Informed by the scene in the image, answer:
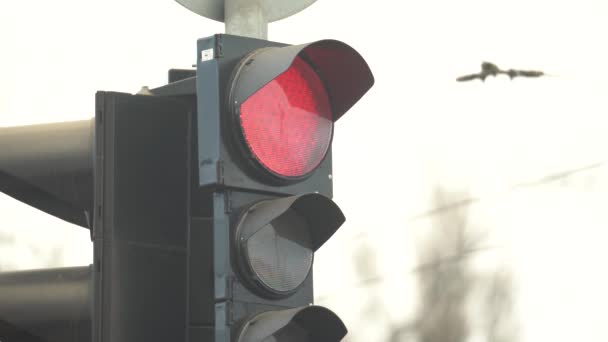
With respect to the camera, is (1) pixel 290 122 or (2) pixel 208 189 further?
(1) pixel 290 122

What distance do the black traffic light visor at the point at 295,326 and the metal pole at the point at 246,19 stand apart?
60cm

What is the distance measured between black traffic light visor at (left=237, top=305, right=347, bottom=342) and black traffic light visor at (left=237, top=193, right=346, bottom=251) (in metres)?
0.16

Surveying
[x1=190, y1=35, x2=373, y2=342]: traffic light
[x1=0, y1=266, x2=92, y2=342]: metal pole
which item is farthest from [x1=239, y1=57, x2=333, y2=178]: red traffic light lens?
[x1=0, y1=266, x2=92, y2=342]: metal pole

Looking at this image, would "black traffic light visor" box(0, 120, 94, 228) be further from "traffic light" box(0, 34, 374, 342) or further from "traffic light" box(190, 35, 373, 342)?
"traffic light" box(190, 35, 373, 342)

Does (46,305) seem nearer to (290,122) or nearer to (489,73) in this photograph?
(290,122)

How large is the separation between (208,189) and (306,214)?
23 cm

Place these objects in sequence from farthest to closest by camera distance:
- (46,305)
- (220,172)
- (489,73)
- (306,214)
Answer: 1. (46,305)
2. (306,214)
3. (220,172)
4. (489,73)

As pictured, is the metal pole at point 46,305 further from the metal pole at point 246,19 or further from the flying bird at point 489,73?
the flying bird at point 489,73

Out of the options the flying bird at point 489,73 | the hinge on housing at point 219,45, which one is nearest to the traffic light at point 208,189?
the hinge on housing at point 219,45

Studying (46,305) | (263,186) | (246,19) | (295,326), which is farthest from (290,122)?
(46,305)

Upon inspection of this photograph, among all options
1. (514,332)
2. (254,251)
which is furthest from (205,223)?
(514,332)

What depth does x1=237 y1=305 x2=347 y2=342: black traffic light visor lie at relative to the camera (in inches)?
104

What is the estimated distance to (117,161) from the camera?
282 cm

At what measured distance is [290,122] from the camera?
9.41 feet
